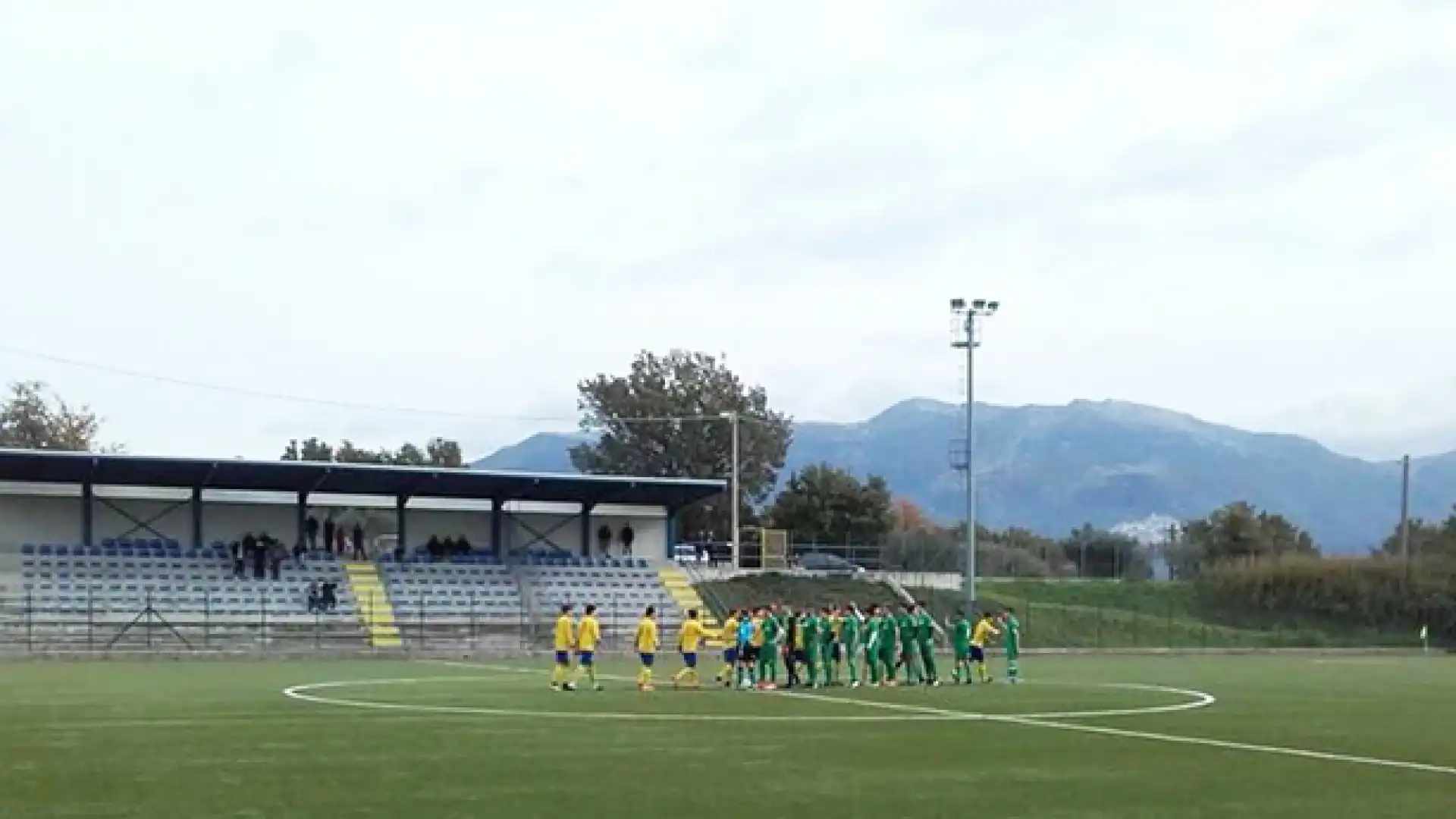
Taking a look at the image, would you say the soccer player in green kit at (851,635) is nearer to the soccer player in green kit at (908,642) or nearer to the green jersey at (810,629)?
the green jersey at (810,629)

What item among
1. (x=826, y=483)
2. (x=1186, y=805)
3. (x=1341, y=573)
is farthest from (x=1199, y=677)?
(x=826, y=483)

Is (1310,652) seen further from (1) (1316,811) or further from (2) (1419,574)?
(1) (1316,811)

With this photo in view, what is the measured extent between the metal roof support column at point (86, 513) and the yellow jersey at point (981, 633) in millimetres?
33917

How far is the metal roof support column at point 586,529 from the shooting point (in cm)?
7006

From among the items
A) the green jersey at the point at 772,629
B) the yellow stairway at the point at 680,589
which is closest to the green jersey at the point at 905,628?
the green jersey at the point at 772,629

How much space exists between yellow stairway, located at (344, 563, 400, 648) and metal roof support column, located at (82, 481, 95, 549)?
327 inches

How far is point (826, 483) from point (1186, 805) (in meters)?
80.1

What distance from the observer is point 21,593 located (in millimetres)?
55688

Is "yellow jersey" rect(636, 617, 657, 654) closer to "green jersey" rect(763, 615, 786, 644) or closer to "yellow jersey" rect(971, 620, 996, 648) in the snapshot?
"green jersey" rect(763, 615, 786, 644)

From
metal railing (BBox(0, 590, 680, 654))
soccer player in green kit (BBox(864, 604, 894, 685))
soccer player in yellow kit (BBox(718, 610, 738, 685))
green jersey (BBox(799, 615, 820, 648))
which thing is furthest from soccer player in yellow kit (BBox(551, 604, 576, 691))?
metal railing (BBox(0, 590, 680, 654))

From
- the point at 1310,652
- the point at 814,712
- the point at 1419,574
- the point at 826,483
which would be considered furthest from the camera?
the point at 826,483

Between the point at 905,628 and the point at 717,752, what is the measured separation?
662 inches

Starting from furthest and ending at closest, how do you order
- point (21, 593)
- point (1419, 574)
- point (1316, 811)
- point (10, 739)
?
Answer: point (1419, 574)
point (21, 593)
point (10, 739)
point (1316, 811)

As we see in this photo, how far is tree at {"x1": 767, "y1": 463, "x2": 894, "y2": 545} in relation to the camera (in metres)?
94.4
